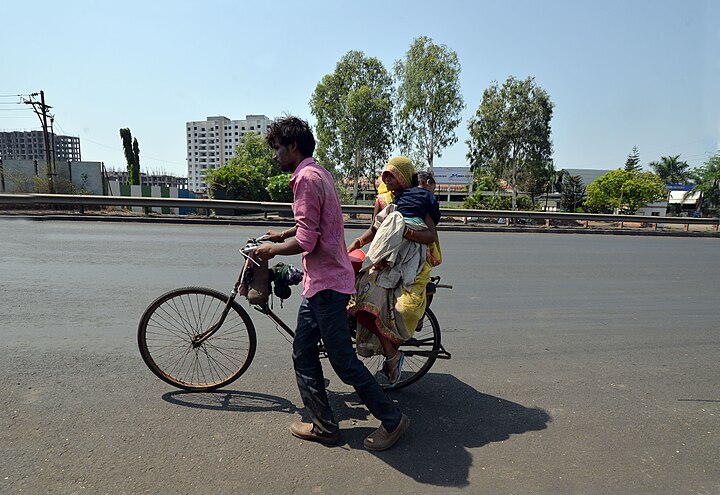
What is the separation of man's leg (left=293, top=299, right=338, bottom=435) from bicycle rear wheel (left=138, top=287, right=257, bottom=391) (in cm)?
65

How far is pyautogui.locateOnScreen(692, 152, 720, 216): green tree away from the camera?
39228 millimetres

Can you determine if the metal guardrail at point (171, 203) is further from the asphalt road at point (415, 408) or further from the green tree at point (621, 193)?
the green tree at point (621, 193)

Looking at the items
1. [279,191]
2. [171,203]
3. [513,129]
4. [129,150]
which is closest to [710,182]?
[513,129]

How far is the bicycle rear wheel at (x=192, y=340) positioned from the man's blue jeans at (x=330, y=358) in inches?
27.1

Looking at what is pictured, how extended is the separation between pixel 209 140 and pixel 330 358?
160 meters

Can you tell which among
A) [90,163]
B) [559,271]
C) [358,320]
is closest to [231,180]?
[90,163]

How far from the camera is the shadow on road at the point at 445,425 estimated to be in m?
2.58

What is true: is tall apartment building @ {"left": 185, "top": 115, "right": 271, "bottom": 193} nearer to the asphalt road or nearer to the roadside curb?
the roadside curb

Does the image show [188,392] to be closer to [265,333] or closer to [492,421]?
[265,333]

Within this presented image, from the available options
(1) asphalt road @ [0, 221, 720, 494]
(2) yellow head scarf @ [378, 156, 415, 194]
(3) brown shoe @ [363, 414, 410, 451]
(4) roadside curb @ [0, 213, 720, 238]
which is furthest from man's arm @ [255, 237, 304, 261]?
(4) roadside curb @ [0, 213, 720, 238]

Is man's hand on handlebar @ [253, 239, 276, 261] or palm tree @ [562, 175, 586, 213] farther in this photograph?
palm tree @ [562, 175, 586, 213]

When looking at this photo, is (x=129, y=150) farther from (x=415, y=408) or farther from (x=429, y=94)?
(x=415, y=408)

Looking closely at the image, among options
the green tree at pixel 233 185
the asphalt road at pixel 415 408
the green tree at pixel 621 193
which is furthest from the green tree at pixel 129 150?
the asphalt road at pixel 415 408

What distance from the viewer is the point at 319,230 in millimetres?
2701
